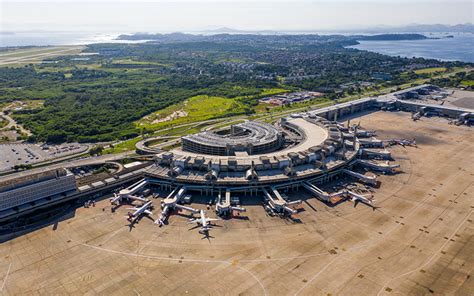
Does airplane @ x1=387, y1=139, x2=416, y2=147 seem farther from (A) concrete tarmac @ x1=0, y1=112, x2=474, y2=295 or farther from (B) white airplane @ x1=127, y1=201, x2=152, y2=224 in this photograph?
(B) white airplane @ x1=127, y1=201, x2=152, y2=224

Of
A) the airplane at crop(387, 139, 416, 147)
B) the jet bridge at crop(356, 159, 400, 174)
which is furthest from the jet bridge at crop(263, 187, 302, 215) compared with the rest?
the airplane at crop(387, 139, 416, 147)

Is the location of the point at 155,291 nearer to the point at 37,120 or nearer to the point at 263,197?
the point at 263,197

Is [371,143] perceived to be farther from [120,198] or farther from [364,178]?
[120,198]

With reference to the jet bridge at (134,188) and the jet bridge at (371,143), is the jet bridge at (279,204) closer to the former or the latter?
the jet bridge at (134,188)

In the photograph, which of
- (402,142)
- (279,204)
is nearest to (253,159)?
(279,204)

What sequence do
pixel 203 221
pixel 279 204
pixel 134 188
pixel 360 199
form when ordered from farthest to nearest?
pixel 134 188 → pixel 360 199 → pixel 279 204 → pixel 203 221

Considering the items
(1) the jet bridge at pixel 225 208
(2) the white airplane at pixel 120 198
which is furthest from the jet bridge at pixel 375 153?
(2) the white airplane at pixel 120 198
